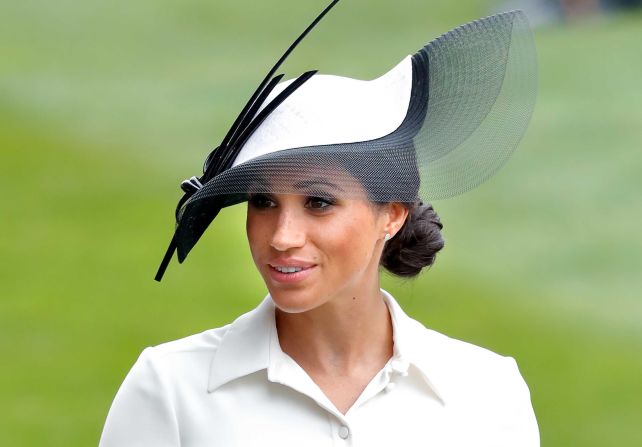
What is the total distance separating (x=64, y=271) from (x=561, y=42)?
599cm

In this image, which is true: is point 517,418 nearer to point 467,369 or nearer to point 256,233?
point 467,369

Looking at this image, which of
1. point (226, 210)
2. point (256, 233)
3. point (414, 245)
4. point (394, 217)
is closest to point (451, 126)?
point (394, 217)

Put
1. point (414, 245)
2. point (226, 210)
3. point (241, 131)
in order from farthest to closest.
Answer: point (226, 210)
point (414, 245)
point (241, 131)

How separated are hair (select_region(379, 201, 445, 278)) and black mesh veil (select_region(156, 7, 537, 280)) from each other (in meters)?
0.20

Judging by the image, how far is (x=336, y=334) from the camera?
2.39 metres

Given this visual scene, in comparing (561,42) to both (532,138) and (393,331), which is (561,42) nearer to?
(532,138)

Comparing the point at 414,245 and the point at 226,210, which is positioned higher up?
the point at 226,210

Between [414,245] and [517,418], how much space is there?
363mm

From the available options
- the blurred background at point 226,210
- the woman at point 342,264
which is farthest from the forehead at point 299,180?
the blurred background at point 226,210

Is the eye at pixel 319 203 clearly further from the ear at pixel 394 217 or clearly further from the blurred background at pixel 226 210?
the blurred background at pixel 226 210

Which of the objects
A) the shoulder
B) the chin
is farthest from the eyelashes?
the shoulder

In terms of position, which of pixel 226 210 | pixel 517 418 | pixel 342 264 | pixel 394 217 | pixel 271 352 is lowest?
pixel 517 418

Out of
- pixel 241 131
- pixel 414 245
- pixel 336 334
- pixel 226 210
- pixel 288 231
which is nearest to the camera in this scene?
pixel 288 231

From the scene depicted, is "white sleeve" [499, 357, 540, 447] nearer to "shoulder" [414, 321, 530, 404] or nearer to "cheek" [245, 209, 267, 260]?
"shoulder" [414, 321, 530, 404]
